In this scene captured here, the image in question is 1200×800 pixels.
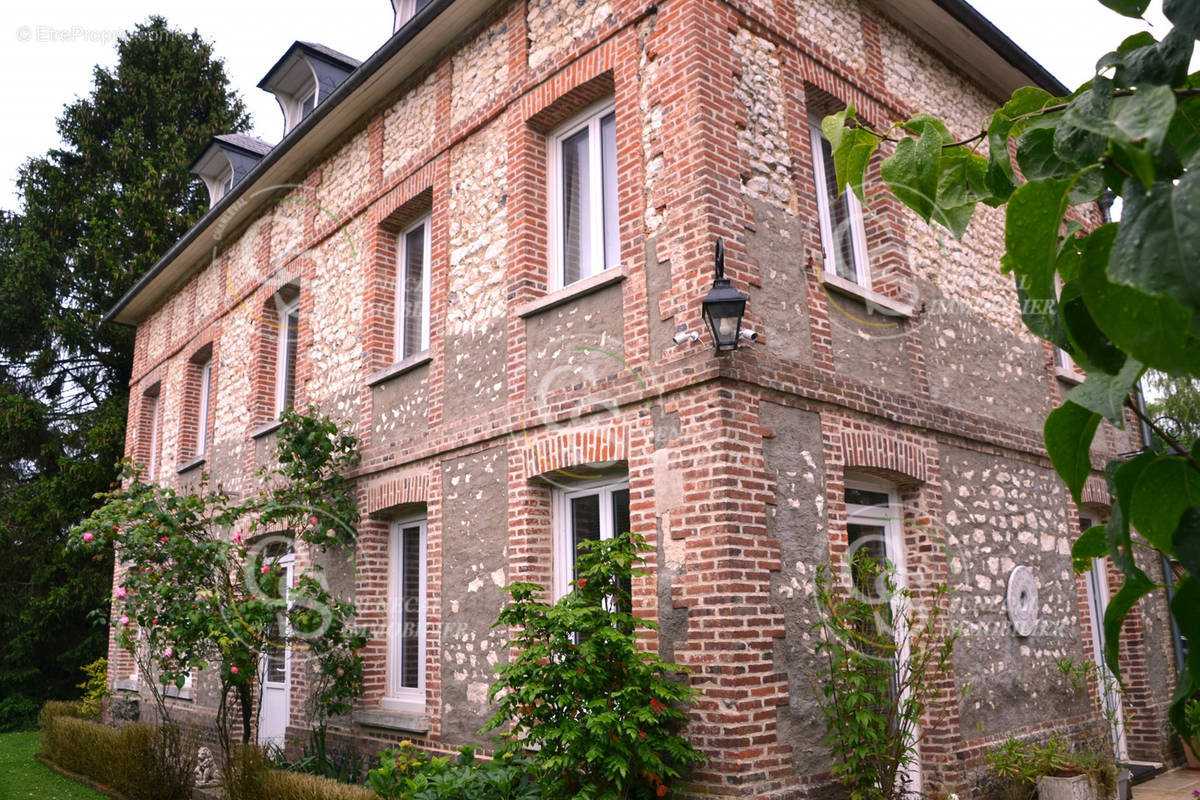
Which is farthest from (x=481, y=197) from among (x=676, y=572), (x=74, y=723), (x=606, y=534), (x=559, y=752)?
(x=74, y=723)

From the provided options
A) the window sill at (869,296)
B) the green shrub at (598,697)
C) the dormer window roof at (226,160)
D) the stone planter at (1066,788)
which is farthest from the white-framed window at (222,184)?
the stone planter at (1066,788)

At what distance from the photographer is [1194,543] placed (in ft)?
2.23

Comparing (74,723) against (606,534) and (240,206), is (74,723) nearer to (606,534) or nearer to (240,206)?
(240,206)

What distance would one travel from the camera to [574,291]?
660cm

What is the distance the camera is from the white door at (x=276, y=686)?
982cm

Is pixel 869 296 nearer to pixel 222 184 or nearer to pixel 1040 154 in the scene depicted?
pixel 1040 154

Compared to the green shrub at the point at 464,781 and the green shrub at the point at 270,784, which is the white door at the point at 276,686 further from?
the green shrub at the point at 464,781

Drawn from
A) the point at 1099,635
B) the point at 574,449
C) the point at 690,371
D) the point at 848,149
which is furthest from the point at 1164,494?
the point at 1099,635

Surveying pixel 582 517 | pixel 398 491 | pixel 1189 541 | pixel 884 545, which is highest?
pixel 398 491

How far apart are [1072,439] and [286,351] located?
447 inches

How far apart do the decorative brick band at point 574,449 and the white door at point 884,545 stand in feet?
5.69

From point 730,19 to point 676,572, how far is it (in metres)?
3.92

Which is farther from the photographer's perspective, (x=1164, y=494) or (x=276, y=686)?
(x=276, y=686)

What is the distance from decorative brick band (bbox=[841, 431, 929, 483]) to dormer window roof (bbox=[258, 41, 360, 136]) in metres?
8.26
